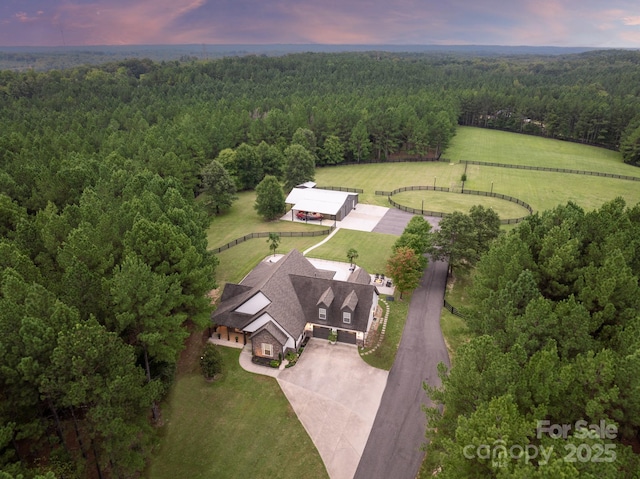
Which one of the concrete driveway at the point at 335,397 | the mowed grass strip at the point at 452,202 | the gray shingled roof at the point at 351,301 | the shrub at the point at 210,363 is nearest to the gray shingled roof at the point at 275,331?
the concrete driveway at the point at 335,397

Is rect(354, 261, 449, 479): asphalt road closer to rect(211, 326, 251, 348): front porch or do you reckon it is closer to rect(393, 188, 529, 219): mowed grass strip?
rect(211, 326, 251, 348): front porch

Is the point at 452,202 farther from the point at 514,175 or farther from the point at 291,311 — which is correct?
the point at 291,311

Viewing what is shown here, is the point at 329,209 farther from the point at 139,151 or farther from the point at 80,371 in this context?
the point at 80,371

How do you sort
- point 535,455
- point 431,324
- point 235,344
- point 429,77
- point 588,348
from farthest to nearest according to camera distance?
1. point 429,77
2. point 431,324
3. point 235,344
4. point 588,348
5. point 535,455

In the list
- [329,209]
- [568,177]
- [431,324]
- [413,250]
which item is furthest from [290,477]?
[568,177]

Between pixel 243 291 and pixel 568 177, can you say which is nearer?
pixel 243 291

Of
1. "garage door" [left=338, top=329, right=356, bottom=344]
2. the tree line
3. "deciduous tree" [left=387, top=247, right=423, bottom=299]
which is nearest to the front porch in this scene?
"garage door" [left=338, top=329, right=356, bottom=344]
